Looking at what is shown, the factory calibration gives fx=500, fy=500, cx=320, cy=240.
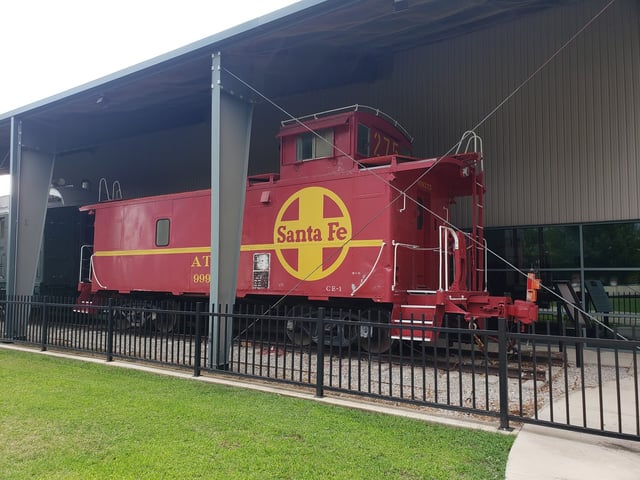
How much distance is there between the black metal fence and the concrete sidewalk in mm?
100

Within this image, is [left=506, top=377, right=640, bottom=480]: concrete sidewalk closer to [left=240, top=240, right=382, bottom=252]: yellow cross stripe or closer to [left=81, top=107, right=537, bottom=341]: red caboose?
[left=81, top=107, right=537, bottom=341]: red caboose

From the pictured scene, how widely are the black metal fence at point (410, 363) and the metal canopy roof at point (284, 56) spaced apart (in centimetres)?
431

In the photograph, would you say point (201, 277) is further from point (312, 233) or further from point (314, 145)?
point (314, 145)

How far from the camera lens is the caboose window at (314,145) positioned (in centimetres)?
953

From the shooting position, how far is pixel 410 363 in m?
7.75

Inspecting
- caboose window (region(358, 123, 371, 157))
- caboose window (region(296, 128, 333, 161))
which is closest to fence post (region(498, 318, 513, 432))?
caboose window (region(358, 123, 371, 157))

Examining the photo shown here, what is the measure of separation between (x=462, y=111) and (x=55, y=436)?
36.3ft

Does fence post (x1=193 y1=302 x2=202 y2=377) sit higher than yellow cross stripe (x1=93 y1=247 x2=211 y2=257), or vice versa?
yellow cross stripe (x1=93 y1=247 x2=211 y2=257)

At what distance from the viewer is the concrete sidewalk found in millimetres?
3693

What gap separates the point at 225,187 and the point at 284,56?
287cm

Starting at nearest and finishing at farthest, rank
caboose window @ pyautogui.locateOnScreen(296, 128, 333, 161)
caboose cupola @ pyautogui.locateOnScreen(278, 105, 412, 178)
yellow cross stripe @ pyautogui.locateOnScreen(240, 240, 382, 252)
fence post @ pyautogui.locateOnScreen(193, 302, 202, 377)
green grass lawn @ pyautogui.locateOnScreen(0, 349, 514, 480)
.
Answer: green grass lawn @ pyautogui.locateOnScreen(0, 349, 514, 480), fence post @ pyautogui.locateOnScreen(193, 302, 202, 377), yellow cross stripe @ pyautogui.locateOnScreen(240, 240, 382, 252), caboose cupola @ pyautogui.locateOnScreen(278, 105, 412, 178), caboose window @ pyautogui.locateOnScreen(296, 128, 333, 161)

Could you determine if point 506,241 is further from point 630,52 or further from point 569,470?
point 569,470

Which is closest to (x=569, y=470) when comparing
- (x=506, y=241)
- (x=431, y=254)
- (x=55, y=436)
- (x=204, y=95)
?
(x=55, y=436)

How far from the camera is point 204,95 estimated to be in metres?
11.9
